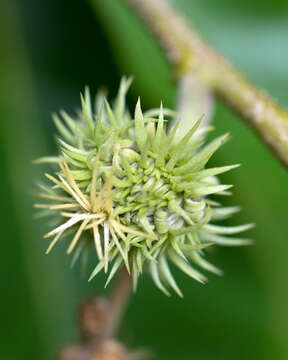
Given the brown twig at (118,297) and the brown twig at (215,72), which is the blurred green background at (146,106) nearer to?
the brown twig at (215,72)

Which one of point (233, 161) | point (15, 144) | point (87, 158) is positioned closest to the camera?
point (87, 158)

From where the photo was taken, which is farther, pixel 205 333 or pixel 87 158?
pixel 205 333

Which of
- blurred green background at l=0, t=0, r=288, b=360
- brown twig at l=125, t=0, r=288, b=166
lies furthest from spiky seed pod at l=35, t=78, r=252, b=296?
blurred green background at l=0, t=0, r=288, b=360

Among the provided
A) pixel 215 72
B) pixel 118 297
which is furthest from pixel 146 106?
pixel 118 297

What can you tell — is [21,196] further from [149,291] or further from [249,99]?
[249,99]

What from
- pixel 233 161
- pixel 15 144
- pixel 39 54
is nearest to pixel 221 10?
pixel 233 161

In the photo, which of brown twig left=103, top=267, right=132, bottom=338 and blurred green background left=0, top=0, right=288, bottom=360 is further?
blurred green background left=0, top=0, right=288, bottom=360

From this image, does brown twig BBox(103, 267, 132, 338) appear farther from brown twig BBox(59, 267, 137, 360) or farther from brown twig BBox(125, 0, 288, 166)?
brown twig BBox(125, 0, 288, 166)
